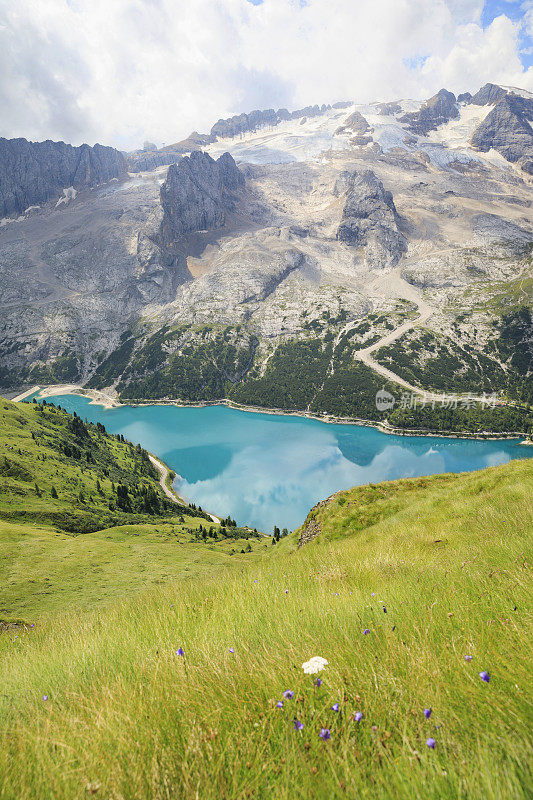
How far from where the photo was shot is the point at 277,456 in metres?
130

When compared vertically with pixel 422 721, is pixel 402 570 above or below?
below

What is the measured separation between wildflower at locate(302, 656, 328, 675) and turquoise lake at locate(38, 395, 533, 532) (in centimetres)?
8951

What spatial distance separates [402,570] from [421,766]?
4.70 meters

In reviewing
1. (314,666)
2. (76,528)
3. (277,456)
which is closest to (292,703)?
(314,666)

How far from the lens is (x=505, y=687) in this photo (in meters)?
2.00

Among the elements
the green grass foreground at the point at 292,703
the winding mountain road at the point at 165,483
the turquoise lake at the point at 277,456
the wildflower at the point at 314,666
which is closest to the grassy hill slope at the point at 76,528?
the winding mountain road at the point at 165,483

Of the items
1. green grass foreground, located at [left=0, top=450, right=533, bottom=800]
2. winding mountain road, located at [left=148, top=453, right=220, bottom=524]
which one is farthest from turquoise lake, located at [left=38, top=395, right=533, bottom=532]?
green grass foreground, located at [left=0, top=450, right=533, bottom=800]

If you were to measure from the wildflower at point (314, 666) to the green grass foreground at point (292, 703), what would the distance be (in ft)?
0.21

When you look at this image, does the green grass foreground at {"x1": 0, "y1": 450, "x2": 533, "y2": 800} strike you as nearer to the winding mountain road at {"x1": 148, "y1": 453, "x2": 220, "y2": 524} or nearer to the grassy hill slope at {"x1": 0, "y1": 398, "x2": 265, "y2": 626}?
the grassy hill slope at {"x1": 0, "y1": 398, "x2": 265, "y2": 626}

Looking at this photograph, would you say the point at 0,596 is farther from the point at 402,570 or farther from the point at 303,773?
the point at 303,773

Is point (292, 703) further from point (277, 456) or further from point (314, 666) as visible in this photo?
point (277, 456)

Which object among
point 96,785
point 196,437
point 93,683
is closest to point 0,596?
point 93,683

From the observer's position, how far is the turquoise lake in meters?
102

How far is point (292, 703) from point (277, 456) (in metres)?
129
